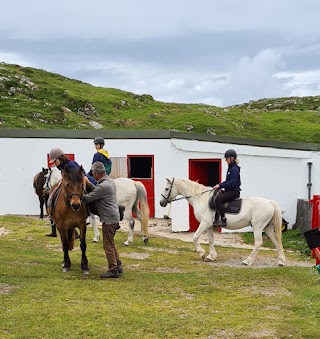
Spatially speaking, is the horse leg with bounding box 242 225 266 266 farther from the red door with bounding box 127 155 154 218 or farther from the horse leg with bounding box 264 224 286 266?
the red door with bounding box 127 155 154 218

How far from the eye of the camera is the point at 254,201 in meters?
11.8

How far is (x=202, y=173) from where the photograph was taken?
64.3 feet

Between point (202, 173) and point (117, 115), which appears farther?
point (117, 115)

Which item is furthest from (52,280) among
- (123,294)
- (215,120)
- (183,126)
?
(215,120)

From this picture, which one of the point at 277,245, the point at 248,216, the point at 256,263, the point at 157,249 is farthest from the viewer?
the point at 157,249

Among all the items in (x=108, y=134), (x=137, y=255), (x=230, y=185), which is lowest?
(x=137, y=255)

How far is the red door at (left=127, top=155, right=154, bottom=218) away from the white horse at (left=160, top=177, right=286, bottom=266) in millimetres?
7144

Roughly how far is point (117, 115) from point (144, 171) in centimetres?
2540

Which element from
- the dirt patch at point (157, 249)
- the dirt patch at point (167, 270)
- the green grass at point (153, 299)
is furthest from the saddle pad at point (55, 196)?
the dirt patch at point (157, 249)

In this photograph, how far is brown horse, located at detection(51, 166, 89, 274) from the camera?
336 inches

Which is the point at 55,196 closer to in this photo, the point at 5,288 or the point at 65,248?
the point at 65,248

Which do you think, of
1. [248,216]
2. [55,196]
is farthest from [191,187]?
[55,196]

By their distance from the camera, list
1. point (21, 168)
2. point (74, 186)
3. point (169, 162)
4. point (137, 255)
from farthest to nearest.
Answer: point (21, 168) < point (169, 162) < point (137, 255) < point (74, 186)

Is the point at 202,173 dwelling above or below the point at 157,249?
above
